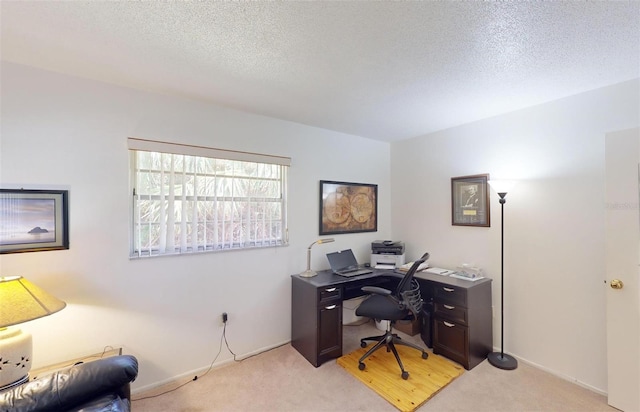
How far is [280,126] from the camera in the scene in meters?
2.91

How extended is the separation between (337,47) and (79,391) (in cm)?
231

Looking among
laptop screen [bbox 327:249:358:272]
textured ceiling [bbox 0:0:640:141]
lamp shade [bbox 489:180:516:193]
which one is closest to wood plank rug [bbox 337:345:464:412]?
laptop screen [bbox 327:249:358:272]

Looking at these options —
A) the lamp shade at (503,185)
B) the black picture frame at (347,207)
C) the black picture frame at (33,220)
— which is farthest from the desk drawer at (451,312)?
the black picture frame at (33,220)

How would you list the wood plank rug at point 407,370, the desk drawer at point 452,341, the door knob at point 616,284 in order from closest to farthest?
the door knob at point 616,284, the wood plank rug at point 407,370, the desk drawer at point 452,341

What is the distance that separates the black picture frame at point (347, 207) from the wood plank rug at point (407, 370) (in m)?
1.42

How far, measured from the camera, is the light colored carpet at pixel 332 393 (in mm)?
1992

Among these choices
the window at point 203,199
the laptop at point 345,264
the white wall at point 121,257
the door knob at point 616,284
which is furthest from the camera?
the laptop at point 345,264

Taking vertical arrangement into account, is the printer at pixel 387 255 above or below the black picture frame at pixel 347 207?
below

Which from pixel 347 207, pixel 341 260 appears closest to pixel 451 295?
pixel 341 260

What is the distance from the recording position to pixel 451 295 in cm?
259

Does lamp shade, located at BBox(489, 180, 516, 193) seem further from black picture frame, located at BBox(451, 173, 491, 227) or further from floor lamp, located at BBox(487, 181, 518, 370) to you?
black picture frame, located at BBox(451, 173, 491, 227)

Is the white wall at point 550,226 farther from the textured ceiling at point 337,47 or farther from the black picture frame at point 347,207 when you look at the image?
the black picture frame at point 347,207

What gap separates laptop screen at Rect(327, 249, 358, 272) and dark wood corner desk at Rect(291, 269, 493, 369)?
0.23 meters

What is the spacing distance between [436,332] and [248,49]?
9.88 feet
